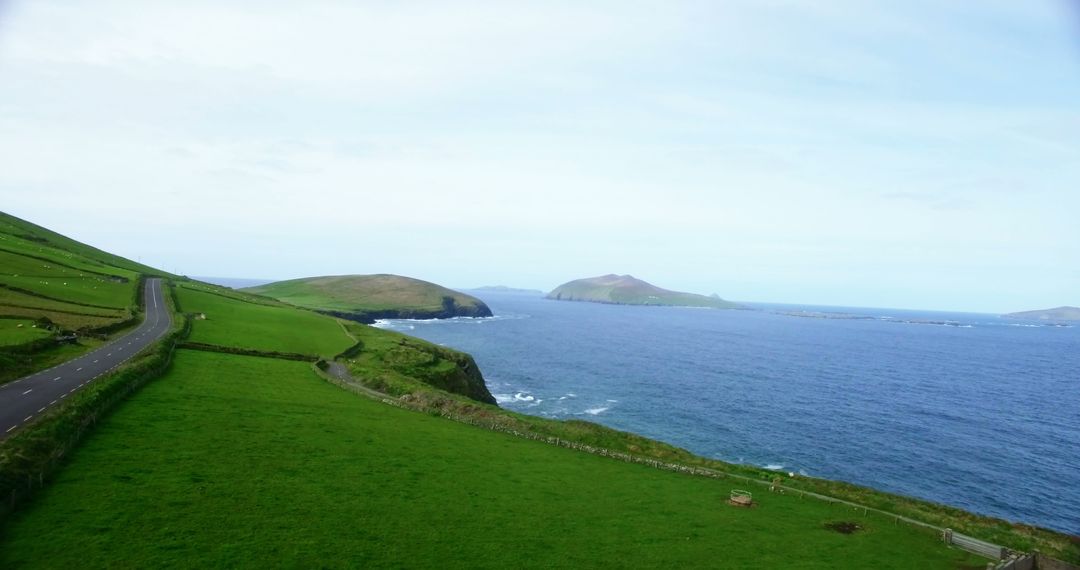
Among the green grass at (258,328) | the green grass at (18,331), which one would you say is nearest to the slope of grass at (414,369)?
the green grass at (258,328)

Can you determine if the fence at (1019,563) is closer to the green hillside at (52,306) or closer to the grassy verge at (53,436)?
the grassy verge at (53,436)

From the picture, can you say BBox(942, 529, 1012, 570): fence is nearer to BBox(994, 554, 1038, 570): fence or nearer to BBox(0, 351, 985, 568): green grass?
BBox(994, 554, 1038, 570): fence

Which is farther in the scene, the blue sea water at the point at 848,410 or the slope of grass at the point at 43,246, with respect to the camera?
the slope of grass at the point at 43,246

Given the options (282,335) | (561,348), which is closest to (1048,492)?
(282,335)

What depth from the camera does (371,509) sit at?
28688mm

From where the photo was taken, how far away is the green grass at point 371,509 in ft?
76.6

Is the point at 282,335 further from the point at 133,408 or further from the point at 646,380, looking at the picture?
the point at 646,380

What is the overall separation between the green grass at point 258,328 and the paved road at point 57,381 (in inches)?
369

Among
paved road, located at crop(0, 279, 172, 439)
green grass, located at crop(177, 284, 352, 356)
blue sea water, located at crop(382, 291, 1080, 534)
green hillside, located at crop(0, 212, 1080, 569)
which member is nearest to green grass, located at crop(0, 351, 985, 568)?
green hillside, located at crop(0, 212, 1080, 569)

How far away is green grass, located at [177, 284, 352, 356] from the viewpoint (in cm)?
7806

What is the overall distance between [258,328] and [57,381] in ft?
157

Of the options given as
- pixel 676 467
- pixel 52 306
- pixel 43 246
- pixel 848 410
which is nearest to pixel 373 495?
pixel 676 467

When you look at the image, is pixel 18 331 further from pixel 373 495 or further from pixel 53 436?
pixel 373 495

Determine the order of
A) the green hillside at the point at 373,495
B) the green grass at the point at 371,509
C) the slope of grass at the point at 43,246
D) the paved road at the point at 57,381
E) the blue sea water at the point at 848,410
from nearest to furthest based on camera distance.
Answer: the green grass at the point at 371,509
the green hillside at the point at 373,495
the paved road at the point at 57,381
the blue sea water at the point at 848,410
the slope of grass at the point at 43,246
